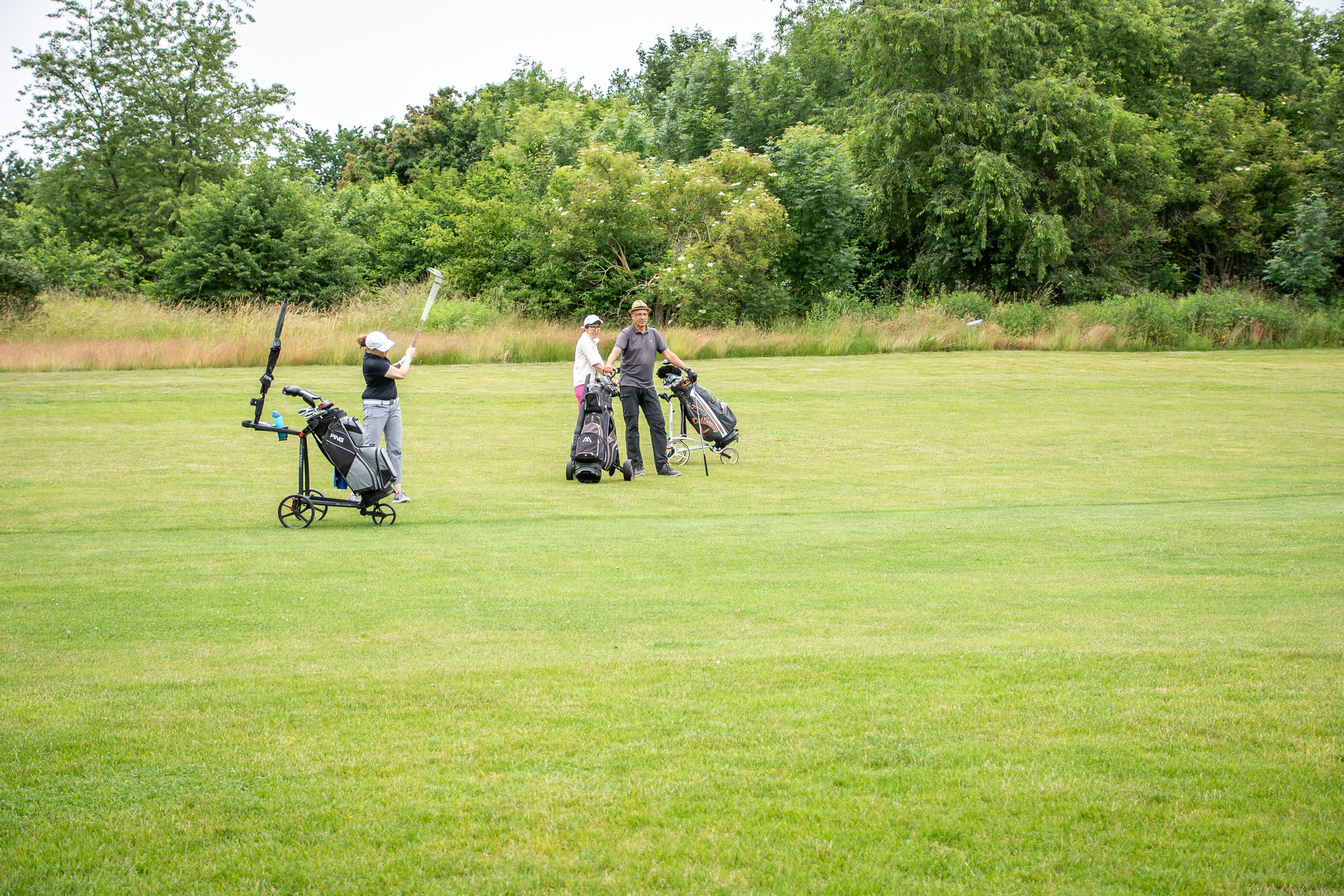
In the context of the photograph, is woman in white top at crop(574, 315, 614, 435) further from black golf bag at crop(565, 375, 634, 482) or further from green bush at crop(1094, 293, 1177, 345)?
green bush at crop(1094, 293, 1177, 345)

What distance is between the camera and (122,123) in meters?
54.8

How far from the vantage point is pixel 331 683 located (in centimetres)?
598

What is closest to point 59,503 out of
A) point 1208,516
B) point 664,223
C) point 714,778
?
point 714,778

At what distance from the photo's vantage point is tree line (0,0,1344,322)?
4219 centimetres

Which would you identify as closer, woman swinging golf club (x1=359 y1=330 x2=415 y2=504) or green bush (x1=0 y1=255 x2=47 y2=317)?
woman swinging golf club (x1=359 y1=330 x2=415 y2=504)

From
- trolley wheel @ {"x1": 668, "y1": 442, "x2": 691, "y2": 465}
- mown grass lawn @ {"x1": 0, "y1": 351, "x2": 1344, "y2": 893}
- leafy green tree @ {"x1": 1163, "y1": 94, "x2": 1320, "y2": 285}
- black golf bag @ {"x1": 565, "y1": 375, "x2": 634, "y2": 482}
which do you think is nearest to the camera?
mown grass lawn @ {"x1": 0, "y1": 351, "x2": 1344, "y2": 893}

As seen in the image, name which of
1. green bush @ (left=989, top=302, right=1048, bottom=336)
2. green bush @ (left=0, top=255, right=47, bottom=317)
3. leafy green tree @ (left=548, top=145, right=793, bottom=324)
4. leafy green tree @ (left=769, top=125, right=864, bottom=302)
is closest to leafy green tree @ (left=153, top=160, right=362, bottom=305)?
green bush @ (left=0, top=255, right=47, bottom=317)

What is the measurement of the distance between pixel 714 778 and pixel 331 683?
244 cm

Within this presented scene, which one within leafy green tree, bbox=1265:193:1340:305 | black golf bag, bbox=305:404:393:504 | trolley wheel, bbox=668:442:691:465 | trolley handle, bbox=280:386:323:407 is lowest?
trolley wheel, bbox=668:442:691:465

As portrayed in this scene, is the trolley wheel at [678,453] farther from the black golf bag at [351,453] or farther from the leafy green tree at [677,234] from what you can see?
the leafy green tree at [677,234]

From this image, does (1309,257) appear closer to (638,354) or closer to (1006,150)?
(1006,150)

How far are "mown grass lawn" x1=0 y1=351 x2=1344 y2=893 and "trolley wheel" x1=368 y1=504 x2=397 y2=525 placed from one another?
34 centimetres

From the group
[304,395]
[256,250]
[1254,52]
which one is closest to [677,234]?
[256,250]

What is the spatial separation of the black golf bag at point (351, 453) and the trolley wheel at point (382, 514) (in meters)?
0.22
